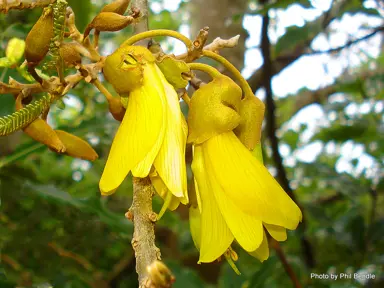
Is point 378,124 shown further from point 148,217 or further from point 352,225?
point 148,217

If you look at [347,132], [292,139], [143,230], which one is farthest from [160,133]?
[292,139]

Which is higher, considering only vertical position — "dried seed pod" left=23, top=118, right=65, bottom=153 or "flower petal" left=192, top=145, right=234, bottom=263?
"dried seed pod" left=23, top=118, right=65, bottom=153

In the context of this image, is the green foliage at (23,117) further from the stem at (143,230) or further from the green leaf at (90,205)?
the green leaf at (90,205)

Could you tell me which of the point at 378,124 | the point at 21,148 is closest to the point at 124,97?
the point at 21,148

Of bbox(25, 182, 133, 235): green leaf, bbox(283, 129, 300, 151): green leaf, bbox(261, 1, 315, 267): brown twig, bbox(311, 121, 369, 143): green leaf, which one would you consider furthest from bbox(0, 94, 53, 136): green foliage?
bbox(283, 129, 300, 151): green leaf

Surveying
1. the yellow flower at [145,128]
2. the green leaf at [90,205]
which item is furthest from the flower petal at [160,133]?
the green leaf at [90,205]

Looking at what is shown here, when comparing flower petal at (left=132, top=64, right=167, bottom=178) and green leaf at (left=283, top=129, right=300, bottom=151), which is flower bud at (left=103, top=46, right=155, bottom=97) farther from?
green leaf at (left=283, top=129, right=300, bottom=151)
